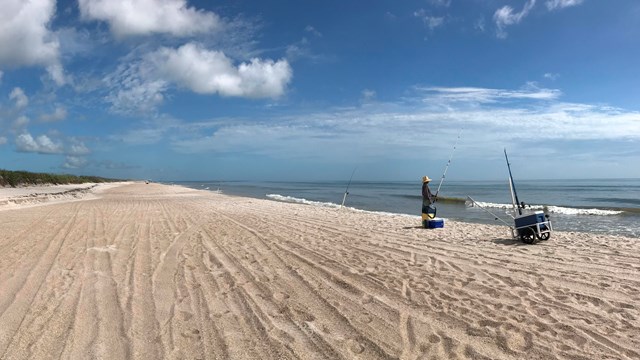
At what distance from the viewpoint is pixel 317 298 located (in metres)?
5.97

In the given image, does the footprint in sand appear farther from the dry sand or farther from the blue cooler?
the blue cooler

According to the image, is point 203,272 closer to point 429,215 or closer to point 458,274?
point 458,274

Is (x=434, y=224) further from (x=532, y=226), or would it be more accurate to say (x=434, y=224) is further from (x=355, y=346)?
(x=355, y=346)

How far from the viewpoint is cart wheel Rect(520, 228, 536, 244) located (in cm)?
1017

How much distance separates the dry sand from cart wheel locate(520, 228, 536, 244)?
0.27 metres

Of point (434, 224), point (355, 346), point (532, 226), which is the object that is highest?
point (532, 226)

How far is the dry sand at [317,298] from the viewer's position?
14.4ft

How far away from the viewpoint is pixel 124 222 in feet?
46.8

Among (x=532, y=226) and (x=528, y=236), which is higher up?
(x=532, y=226)

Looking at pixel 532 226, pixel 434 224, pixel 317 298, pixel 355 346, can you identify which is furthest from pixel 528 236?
pixel 355 346

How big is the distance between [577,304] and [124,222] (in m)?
13.6

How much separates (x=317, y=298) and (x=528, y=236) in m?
6.80

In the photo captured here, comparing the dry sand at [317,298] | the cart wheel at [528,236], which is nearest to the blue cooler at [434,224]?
the dry sand at [317,298]

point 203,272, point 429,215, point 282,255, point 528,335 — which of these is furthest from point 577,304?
point 429,215
